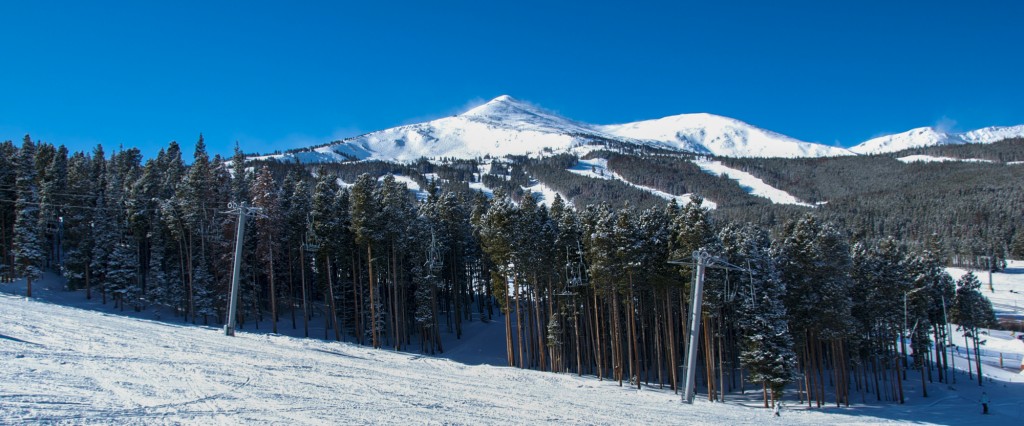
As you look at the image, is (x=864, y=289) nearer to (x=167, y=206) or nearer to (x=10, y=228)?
(x=167, y=206)

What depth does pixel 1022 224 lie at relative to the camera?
17288 cm

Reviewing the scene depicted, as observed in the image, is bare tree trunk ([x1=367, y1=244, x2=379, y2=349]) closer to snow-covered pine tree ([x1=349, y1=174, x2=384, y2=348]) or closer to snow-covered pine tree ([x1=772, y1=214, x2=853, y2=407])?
snow-covered pine tree ([x1=349, y1=174, x2=384, y2=348])

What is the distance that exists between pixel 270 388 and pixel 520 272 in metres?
25.3

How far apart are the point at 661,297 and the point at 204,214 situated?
118 ft

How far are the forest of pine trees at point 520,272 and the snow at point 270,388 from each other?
5.57 metres

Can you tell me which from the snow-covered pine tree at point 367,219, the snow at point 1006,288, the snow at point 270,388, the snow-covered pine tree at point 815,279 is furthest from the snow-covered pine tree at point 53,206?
the snow at point 1006,288

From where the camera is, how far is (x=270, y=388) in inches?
727

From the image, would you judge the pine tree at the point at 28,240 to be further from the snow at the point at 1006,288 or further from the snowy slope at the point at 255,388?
the snow at the point at 1006,288

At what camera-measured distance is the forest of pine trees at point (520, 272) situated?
37.5 metres

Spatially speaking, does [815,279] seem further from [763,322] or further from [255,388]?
[255,388]

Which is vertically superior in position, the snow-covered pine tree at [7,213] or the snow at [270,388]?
the snow-covered pine tree at [7,213]

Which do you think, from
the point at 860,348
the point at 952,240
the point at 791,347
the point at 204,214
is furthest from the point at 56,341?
the point at 952,240

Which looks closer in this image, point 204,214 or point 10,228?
point 204,214

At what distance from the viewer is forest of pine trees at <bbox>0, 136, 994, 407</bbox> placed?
37500 millimetres
